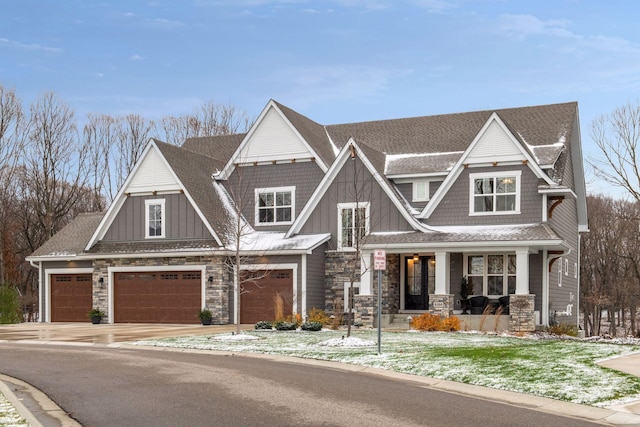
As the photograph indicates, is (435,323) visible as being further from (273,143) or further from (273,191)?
(273,143)

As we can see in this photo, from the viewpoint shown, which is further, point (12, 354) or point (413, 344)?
point (413, 344)

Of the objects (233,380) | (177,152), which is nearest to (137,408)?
(233,380)

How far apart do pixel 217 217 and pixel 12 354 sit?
49.9 ft

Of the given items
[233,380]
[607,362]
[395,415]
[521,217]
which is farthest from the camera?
[521,217]

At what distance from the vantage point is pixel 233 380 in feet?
43.2

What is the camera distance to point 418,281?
101 feet

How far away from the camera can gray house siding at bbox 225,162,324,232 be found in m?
33.5

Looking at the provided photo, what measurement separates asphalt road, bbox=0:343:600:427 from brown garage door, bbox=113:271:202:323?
1529cm

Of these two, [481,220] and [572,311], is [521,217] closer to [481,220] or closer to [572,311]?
[481,220]

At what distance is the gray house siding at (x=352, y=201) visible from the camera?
29781mm

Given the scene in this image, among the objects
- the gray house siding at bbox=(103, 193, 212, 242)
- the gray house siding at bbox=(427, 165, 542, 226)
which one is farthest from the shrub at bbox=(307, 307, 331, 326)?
the gray house siding at bbox=(103, 193, 212, 242)

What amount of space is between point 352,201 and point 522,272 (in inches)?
301

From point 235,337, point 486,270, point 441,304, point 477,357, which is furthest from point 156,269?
point 477,357

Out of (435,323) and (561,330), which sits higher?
(435,323)
